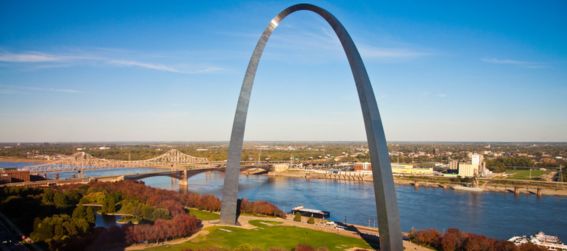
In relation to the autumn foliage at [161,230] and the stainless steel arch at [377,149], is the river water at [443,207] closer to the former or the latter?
the autumn foliage at [161,230]

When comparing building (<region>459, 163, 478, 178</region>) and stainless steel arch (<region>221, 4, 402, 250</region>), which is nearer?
stainless steel arch (<region>221, 4, 402, 250</region>)

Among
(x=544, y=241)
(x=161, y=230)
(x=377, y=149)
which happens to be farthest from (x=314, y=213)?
(x=377, y=149)

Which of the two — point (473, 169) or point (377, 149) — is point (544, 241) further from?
point (473, 169)

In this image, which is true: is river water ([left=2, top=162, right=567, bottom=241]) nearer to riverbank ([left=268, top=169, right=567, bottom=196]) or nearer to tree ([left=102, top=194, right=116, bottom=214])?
riverbank ([left=268, top=169, right=567, bottom=196])

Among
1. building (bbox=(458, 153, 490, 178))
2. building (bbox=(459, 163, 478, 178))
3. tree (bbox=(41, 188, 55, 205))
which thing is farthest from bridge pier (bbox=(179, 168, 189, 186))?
building (bbox=(459, 163, 478, 178))

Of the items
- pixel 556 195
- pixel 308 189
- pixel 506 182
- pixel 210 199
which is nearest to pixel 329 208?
pixel 210 199
